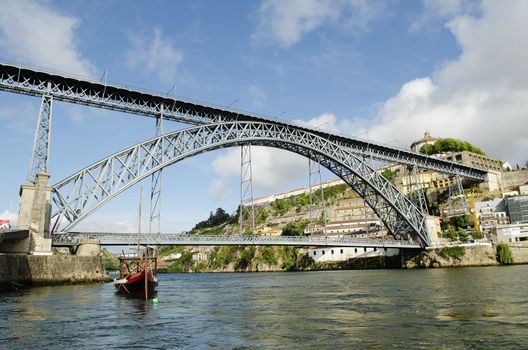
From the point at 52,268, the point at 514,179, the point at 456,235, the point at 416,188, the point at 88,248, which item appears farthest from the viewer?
the point at 514,179

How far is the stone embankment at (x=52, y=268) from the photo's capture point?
22.9m

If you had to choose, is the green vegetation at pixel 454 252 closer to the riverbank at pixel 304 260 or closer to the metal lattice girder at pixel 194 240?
the riverbank at pixel 304 260

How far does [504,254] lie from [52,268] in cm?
4347

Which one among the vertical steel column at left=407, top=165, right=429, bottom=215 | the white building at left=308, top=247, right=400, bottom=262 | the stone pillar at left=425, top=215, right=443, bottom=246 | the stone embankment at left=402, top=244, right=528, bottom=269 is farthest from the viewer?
the white building at left=308, top=247, right=400, bottom=262

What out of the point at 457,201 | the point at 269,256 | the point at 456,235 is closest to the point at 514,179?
the point at 457,201

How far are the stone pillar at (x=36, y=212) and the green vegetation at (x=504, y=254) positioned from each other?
142 ft

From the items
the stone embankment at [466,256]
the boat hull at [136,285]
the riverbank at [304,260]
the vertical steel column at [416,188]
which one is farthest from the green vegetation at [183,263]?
the boat hull at [136,285]

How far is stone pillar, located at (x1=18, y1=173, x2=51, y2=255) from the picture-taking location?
25.5m

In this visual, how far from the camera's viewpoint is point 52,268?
25328 mm

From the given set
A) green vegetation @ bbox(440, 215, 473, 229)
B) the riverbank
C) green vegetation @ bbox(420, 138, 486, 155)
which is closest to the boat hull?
the riverbank

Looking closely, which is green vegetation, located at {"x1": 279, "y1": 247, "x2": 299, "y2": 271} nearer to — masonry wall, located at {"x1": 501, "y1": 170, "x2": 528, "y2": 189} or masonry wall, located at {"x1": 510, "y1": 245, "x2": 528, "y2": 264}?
masonry wall, located at {"x1": 510, "y1": 245, "x2": 528, "y2": 264}

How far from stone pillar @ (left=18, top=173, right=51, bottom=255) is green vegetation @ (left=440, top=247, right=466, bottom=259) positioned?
40440mm

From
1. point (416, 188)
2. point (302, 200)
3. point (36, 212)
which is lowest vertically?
point (36, 212)

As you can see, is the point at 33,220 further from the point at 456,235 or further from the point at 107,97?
the point at 456,235
